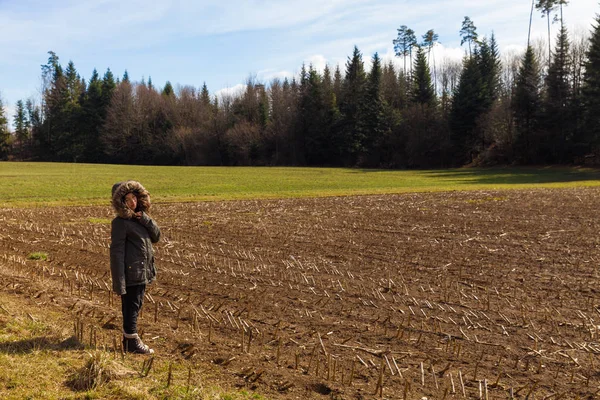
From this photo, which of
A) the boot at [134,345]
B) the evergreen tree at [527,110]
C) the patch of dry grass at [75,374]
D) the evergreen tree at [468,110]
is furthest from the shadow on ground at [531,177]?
the patch of dry grass at [75,374]

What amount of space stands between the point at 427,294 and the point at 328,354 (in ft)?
11.8

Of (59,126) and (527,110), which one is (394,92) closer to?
(527,110)

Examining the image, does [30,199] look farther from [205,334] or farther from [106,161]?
[106,161]

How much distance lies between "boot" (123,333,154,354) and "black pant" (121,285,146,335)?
9cm

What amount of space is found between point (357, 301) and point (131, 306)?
12.3ft

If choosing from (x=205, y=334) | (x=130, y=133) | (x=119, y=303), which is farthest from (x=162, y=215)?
(x=130, y=133)

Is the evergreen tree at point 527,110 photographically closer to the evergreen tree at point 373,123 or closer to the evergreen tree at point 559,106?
the evergreen tree at point 559,106

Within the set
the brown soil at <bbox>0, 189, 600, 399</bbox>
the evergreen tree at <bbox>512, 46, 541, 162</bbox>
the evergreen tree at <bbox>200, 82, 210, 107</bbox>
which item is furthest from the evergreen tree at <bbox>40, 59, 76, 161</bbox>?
the brown soil at <bbox>0, 189, 600, 399</bbox>

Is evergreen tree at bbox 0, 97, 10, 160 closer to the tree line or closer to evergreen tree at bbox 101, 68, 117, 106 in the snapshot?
the tree line

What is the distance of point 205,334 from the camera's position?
276 inches

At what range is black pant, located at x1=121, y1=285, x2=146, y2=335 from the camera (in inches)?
250

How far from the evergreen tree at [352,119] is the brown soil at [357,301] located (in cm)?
5994

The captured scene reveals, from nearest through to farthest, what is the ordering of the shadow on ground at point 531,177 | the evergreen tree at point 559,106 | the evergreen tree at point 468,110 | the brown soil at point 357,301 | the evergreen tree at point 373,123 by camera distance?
the brown soil at point 357,301 → the shadow on ground at point 531,177 → the evergreen tree at point 559,106 → the evergreen tree at point 468,110 → the evergreen tree at point 373,123

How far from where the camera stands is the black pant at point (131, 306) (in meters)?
6.36
